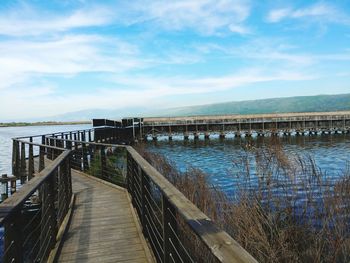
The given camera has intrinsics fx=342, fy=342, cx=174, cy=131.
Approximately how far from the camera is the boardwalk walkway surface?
182 inches

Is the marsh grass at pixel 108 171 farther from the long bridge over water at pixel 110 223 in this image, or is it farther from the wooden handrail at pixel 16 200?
the wooden handrail at pixel 16 200

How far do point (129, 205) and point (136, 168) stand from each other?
99 cm

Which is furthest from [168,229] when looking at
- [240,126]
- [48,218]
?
[240,126]

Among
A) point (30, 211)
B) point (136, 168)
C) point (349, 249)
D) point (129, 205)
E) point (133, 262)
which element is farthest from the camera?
point (30, 211)

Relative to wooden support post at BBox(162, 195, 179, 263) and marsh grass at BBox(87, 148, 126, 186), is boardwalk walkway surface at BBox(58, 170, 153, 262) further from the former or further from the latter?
marsh grass at BBox(87, 148, 126, 186)

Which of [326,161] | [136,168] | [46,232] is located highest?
[136,168]

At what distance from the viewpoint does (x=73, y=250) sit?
4.83 meters

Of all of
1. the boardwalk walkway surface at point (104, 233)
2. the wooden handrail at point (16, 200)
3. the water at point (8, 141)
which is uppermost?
the wooden handrail at point (16, 200)

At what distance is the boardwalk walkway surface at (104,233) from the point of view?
4613 millimetres

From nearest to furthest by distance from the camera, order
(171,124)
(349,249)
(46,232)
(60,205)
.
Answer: (46,232), (349,249), (60,205), (171,124)

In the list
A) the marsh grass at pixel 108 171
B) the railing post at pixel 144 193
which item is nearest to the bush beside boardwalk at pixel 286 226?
the railing post at pixel 144 193

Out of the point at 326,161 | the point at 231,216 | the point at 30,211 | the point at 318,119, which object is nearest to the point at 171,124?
the point at 318,119

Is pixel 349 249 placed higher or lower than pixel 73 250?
lower

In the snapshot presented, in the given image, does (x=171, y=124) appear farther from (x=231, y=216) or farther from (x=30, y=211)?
(x=231, y=216)
